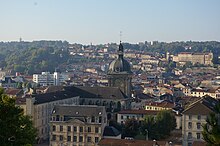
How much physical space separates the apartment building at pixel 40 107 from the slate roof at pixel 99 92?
6.95 m

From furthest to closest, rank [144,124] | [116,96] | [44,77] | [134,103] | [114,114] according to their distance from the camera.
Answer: [44,77]
[134,103]
[116,96]
[114,114]
[144,124]

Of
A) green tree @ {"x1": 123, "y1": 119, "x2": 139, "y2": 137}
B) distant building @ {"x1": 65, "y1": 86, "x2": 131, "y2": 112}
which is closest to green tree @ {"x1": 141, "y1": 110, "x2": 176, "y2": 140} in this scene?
green tree @ {"x1": 123, "y1": 119, "x2": 139, "y2": 137}

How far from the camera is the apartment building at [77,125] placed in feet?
147

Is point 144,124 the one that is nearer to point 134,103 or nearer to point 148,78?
point 134,103

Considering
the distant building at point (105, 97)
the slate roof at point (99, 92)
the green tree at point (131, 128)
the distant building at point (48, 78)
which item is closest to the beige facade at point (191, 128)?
the green tree at point (131, 128)

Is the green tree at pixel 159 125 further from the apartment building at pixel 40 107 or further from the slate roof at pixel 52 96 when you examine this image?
the slate roof at pixel 52 96

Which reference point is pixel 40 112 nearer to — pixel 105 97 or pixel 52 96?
pixel 52 96

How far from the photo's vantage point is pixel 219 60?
19812 centimetres

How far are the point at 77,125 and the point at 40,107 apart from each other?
25.6 feet

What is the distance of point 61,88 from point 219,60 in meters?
141

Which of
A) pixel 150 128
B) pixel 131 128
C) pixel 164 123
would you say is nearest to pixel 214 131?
pixel 150 128

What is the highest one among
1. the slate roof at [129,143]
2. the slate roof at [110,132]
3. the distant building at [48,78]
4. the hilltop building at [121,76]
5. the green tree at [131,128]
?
the hilltop building at [121,76]

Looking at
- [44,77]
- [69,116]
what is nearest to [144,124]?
[69,116]

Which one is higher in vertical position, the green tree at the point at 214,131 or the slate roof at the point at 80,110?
the green tree at the point at 214,131
